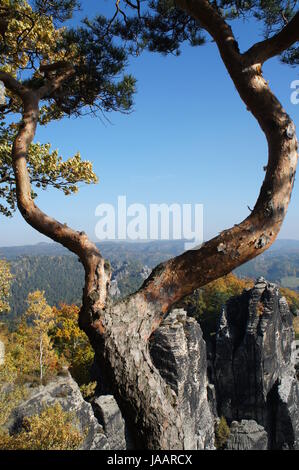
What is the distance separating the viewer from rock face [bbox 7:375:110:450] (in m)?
14.9

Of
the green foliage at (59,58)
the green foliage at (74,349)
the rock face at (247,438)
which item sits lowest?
the rock face at (247,438)

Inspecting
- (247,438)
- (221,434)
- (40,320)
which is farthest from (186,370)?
(40,320)

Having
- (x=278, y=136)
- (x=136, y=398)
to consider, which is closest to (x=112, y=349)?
(x=136, y=398)

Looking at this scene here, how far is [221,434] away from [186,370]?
33.4 feet

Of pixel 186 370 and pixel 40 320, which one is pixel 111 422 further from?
pixel 40 320

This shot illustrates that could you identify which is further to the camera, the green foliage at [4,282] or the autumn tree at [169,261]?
the green foliage at [4,282]

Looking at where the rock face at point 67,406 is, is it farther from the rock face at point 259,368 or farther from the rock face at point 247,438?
the rock face at point 259,368

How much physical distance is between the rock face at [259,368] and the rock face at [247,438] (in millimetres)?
3507

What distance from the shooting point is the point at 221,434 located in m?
28.8

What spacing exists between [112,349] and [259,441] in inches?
1139

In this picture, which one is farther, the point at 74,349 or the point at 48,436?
the point at 74,349

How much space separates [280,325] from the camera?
35562 mm

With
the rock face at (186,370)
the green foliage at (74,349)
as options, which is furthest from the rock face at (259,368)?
the green foliage at (74,349)

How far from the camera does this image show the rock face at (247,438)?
2568cm
